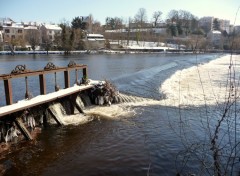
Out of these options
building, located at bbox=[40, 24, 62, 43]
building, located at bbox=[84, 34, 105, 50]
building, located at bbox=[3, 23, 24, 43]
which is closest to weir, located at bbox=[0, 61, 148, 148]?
building, located at bbox=[84, 34, 105, 50]

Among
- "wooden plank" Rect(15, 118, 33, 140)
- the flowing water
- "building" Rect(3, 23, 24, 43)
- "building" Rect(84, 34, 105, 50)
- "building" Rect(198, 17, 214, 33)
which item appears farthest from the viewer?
"building" Rect(198, 17, 214, 33)

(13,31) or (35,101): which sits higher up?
(13,31)

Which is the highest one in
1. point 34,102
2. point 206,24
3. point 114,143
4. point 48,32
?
point 206,24

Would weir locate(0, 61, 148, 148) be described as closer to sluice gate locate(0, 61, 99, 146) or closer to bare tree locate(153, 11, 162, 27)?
sluice gate locate(0, 61, 99, 146)

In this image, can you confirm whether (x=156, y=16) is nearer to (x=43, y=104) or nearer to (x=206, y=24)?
(x=206, y=24)

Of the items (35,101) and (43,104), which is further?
(43,104)

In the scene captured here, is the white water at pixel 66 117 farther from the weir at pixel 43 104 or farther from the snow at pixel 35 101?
the snow at pixel 35 101

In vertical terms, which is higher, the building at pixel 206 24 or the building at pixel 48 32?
the building at pixel 206 24

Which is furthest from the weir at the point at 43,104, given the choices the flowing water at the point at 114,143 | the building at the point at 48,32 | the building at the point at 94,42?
the building at the point at 48,32

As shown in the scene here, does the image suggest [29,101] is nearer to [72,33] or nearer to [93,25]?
[72,33]

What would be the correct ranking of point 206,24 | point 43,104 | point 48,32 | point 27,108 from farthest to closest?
1. point 206,24
2. point 48,32
3. point 43,104
4. point 27,108

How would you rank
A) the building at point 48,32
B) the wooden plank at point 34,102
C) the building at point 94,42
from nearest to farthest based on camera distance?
the wooden plank at point 34,102 → the building at point 94,42 → the building at point 48,32

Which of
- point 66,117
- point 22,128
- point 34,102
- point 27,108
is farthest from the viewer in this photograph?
point 66,117

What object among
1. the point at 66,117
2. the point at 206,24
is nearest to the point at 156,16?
the point at 206,24
